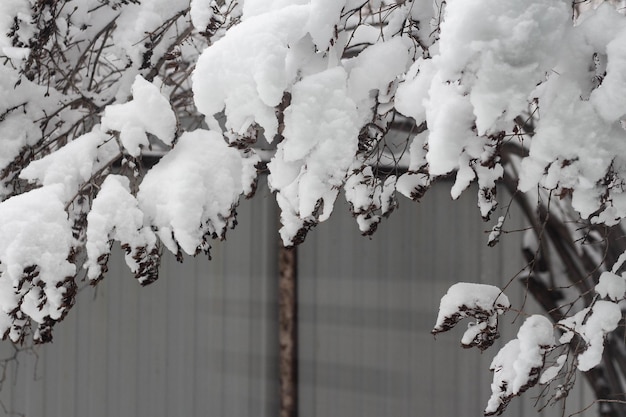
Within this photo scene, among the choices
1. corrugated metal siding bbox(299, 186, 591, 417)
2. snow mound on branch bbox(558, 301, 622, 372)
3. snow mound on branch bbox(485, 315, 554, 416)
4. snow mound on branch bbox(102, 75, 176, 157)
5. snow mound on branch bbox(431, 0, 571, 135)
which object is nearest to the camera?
snow mound on branch bbox(431, 0, 571, 135)

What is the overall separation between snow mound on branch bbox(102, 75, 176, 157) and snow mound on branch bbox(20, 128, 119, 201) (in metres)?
0.13

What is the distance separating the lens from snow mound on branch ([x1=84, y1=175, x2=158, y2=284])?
1.81 metres

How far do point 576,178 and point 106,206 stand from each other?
3.68 feet

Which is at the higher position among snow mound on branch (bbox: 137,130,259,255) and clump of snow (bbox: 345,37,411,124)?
clump of snow (bbox: 345,37,411,124)

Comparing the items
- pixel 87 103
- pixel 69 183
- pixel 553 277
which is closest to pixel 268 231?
pixel 553 277

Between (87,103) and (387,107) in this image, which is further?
(87,103)

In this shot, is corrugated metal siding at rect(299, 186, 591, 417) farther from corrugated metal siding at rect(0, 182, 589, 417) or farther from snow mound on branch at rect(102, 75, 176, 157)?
snow mound on branch at rect(102, 75, 176, 157)

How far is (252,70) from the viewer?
4.74ft

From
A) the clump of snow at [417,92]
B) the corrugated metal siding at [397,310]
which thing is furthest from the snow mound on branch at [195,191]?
the corrugated metal siding at [397,310]

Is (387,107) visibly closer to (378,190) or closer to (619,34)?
(378,190)

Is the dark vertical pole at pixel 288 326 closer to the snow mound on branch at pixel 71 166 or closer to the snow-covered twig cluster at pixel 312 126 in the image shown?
the snow-covered twig cluster at pixel 312 126

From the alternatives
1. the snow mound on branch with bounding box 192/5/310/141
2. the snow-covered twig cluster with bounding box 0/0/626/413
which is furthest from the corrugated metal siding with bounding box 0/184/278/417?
the snow mound on branch with bounding box 192/5/310/141

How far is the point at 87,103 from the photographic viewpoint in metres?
2.63

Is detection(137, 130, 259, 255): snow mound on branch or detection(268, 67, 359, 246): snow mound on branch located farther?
detection(137, 130, 259, 255): snow mound on branch
